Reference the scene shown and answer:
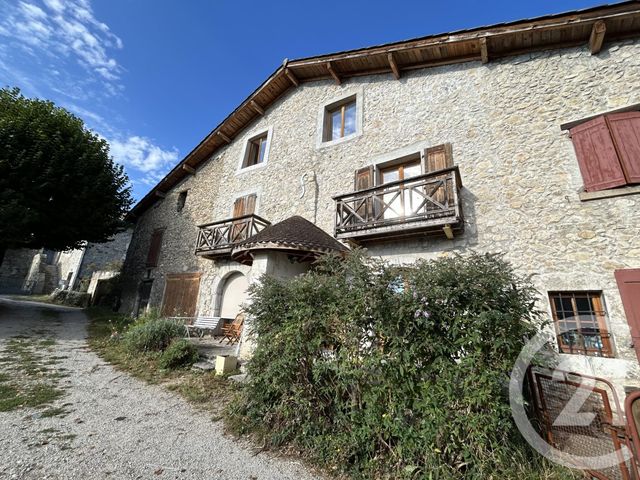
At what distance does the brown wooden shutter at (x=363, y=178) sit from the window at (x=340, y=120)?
71.5 inches

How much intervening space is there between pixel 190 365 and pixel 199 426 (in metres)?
2.37

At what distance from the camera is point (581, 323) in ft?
16.3

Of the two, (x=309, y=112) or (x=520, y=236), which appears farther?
(x=309, y=112)

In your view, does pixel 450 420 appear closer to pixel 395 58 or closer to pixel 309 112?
pixel 395 58

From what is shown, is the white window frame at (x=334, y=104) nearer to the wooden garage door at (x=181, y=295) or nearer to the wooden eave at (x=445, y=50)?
the wooden eave at (x=445, y=50)

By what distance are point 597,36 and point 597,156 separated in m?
2.78

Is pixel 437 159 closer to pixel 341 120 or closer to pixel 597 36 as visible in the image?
pixel 597 36

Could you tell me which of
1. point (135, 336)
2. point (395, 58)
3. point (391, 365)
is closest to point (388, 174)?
point (395, 58)

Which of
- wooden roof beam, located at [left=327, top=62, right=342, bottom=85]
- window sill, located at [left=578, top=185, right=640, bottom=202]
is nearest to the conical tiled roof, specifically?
window sill, located at [left=578, top=185, right=640, bottom=202]

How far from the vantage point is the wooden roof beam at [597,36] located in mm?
5781

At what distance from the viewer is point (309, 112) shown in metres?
10.5

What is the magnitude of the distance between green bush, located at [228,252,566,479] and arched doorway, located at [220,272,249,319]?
659cm

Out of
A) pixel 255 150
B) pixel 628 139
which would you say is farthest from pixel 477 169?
pixel 255 150

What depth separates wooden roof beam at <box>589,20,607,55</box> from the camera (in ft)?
19.0
